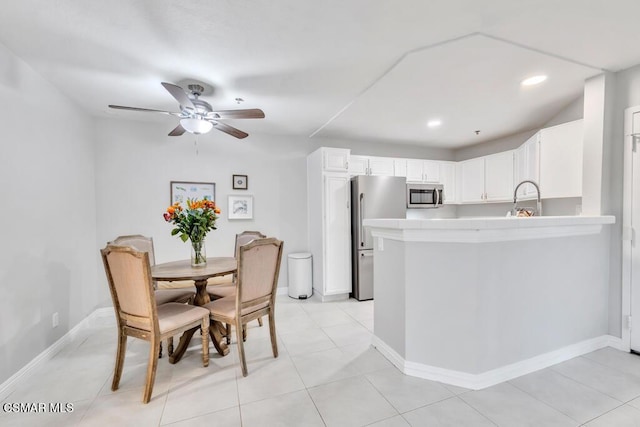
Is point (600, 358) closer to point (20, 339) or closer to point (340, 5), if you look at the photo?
point (340, 5)

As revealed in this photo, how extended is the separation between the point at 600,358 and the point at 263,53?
146 inches

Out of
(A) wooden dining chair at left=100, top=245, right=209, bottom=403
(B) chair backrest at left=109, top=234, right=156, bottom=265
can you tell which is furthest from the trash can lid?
(A) wooden dining chair at left=100, top=245, right=209, bottom=403

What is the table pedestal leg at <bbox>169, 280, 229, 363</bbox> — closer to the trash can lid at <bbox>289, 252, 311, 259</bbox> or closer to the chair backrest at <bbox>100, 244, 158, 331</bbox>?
the chair backrest at <bbox>100, 244, 158, 331</bbox>

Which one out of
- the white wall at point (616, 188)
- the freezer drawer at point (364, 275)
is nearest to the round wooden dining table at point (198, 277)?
the freezer drawer at point (364, 275)

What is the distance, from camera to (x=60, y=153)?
266 cm

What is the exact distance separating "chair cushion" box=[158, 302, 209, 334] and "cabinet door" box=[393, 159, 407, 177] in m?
3.51

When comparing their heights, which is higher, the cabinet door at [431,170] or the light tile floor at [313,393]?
the cabinet door at [431,170]

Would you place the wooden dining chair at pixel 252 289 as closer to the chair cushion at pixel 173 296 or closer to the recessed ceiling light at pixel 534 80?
the chair cushion at pixel 173 296

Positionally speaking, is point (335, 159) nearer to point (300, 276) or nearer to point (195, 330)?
point (300, 276)

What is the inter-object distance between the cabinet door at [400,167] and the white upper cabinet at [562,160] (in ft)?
5.97

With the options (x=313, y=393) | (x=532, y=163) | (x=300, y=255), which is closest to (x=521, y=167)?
(x=532, y=163)

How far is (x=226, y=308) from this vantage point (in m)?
2.24
